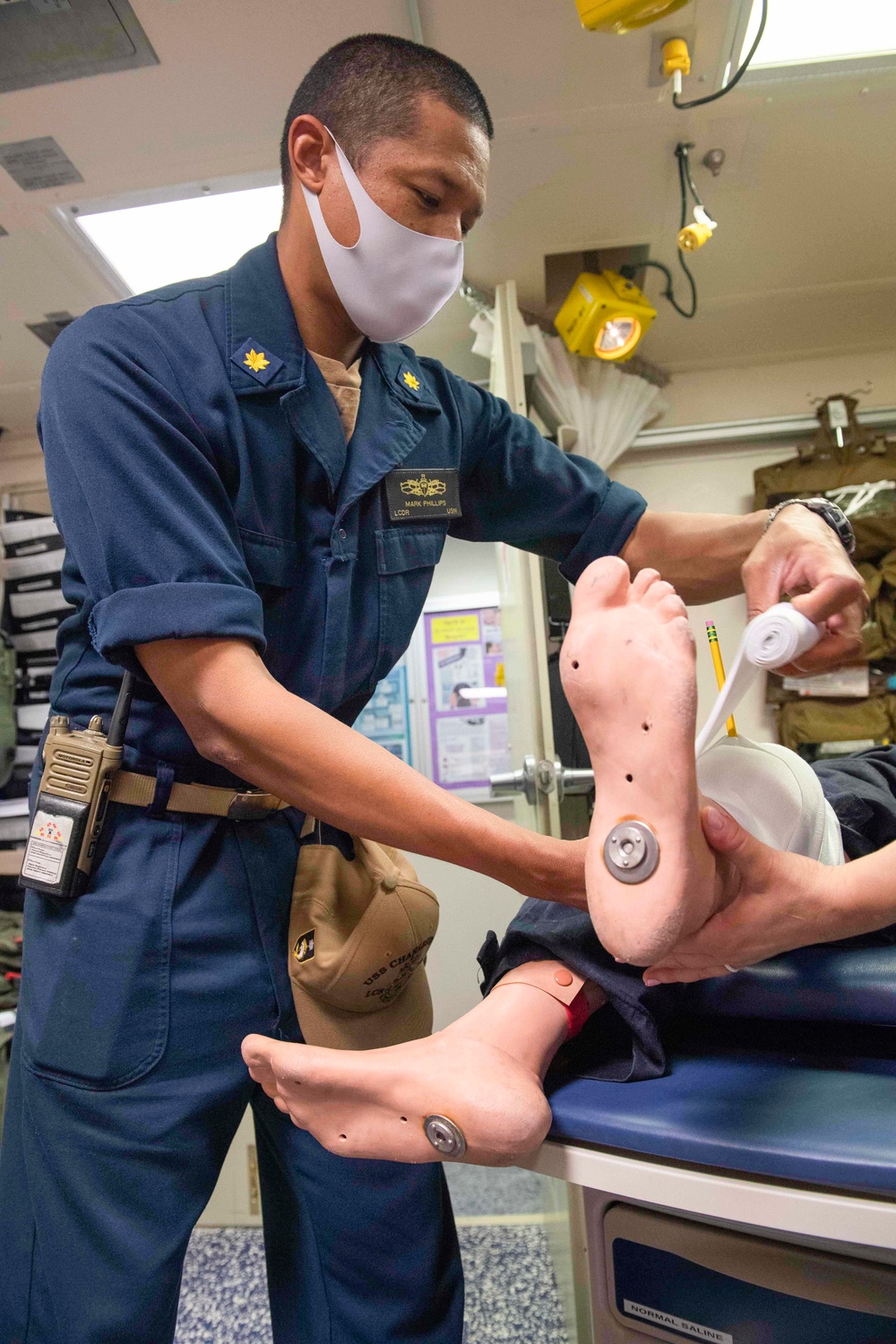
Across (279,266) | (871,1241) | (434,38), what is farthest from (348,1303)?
(434,38)

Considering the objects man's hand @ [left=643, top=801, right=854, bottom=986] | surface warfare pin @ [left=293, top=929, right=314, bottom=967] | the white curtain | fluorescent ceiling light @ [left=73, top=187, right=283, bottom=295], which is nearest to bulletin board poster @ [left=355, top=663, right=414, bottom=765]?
the white curtain

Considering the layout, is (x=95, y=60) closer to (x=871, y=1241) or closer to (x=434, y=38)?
(x=434, y=38)

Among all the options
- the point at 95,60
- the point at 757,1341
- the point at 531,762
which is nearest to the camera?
the point at 757,1341

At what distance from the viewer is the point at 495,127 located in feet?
4.97

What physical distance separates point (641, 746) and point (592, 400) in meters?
1.89

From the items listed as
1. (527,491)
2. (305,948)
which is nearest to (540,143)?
(527,491)

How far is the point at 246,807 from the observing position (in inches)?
33.2

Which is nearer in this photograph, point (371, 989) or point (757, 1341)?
point (757, 1341)

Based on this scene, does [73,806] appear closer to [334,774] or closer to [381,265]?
[334,774]

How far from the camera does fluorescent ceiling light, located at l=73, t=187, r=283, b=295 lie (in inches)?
68.1

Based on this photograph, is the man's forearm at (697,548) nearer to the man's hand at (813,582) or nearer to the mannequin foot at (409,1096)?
the man's hand at (813,582)

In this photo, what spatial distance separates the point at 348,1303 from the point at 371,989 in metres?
0.34

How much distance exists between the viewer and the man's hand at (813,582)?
2.51ft

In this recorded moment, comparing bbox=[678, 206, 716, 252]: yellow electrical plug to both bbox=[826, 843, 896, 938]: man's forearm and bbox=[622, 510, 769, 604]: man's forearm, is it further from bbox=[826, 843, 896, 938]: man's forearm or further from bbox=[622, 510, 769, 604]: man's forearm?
bbox=[826, 843, 896, 938]: man's forearm
